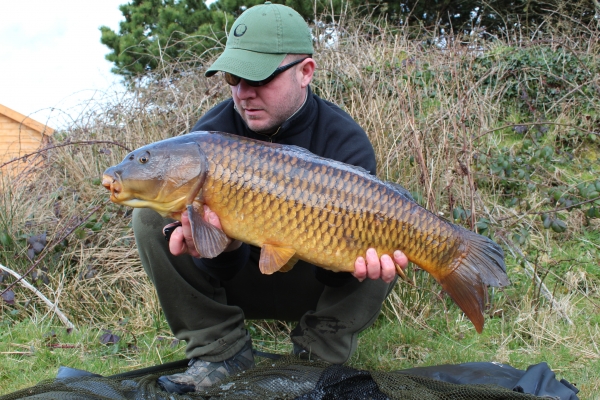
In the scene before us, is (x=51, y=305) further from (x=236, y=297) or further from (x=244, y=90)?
(x=244, y=90)

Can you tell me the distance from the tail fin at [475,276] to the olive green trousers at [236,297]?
14.5 inches

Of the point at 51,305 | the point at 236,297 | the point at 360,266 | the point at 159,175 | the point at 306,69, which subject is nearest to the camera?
the point at 159,175

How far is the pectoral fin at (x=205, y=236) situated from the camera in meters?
1.42

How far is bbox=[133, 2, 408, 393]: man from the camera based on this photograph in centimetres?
178

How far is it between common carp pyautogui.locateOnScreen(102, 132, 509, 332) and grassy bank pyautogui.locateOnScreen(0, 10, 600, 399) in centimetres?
77

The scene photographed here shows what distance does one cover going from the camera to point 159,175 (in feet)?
4.68

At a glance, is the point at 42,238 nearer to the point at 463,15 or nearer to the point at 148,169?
the point at 148,169

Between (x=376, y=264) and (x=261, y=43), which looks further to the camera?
(x=261, y=43)

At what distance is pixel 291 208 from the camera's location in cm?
146

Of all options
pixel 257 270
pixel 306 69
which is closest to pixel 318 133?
pixel 306 69

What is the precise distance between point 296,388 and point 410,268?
114 cm

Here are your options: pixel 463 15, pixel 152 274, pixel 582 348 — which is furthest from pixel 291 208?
pixel 463 15

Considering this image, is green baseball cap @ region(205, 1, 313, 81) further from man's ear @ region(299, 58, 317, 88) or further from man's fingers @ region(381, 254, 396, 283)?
man's fingers @ region(381, 254, 396, 283)

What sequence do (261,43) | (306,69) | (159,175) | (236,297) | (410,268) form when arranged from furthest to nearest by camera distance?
(410,268)
(236,297)
(306,69)
(261,43)
(159,175)
